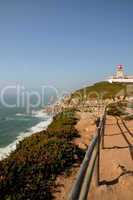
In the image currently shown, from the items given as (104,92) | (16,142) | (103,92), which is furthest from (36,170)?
(103,92)

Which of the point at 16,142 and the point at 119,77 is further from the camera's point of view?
the point at 119,77

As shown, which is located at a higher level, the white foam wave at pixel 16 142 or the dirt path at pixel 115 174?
the dirt path at pixel 115 174

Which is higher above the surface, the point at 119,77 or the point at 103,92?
the point at 119,77

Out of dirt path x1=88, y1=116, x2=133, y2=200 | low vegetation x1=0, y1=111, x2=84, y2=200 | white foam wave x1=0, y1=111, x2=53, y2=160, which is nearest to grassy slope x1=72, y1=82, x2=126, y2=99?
white foam wave x1=0, y1=111, x2=53, y2=160

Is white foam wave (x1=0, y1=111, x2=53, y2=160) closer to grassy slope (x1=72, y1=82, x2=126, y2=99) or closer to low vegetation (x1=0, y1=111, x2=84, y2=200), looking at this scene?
low vegetation (x1=0, y1=111, x2=84, y2=200)

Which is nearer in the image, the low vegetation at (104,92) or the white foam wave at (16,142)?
the white foam wave at (16,142)

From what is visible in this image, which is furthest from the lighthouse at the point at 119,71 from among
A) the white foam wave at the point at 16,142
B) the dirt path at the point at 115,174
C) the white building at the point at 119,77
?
the dirt path at the point at 115,174

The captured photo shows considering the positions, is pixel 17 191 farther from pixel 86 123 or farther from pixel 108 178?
pixel 86 123

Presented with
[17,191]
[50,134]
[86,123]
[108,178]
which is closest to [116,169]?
[108,178]

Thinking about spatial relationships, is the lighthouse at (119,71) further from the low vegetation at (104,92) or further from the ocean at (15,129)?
the ocean at (15,129)

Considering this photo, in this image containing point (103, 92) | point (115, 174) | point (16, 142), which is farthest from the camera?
point (103, 92)

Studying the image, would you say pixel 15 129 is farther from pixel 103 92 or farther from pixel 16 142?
pixel 103 92
